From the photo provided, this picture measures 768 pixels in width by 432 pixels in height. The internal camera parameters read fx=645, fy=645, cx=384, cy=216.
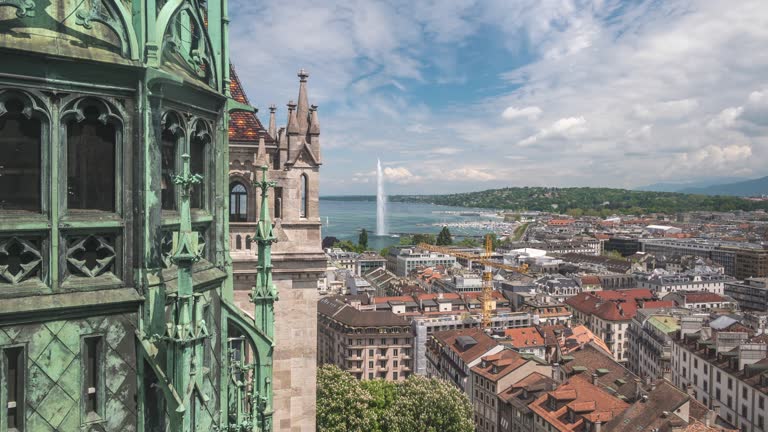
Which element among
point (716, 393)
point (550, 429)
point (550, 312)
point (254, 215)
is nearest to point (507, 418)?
point (550, 429)

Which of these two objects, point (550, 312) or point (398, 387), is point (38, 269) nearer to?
point (398, 387)

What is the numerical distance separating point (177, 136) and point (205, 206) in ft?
3.84

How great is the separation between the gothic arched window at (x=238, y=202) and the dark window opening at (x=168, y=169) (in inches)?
547

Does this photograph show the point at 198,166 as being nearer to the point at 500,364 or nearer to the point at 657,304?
the point at 500,364

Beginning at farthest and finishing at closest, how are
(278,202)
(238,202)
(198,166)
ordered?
(278,202) < (238,202) < (198,166)

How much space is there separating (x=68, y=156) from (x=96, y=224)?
749 millimetres

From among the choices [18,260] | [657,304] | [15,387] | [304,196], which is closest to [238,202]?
[304,196]

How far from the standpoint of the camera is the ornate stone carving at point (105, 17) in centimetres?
662

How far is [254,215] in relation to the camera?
21.6 meters

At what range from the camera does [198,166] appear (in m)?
8.44

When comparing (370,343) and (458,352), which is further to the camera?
(370,343)

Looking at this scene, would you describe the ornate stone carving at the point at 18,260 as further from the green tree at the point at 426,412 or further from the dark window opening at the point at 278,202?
the green tree at the point at 426,412

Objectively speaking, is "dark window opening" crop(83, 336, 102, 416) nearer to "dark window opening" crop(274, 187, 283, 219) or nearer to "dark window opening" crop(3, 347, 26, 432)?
"dark window opening" crop(3, 347, 26, 432)

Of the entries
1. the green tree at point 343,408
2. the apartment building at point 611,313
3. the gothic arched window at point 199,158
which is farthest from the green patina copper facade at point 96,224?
the apartment building at point 611,313
